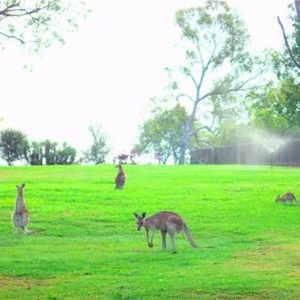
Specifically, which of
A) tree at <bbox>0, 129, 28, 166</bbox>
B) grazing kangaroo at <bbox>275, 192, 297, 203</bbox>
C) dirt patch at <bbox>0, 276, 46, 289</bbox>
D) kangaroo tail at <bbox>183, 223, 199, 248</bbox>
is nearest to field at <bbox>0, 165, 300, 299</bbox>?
dirt patch at <bbox>0, 276, 46, 289</bbox>

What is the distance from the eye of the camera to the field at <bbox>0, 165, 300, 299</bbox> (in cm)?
1240

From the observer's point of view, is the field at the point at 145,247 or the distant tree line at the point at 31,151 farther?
the distant tree line at the point at 31,151

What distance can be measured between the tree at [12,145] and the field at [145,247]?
35509 mm

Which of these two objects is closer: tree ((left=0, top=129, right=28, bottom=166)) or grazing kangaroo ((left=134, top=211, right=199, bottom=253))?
grazing kangaroo ((left=134, top=211, right=199, bottom=253))

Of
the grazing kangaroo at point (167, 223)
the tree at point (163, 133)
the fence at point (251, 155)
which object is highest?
the tree at point (163, 133)

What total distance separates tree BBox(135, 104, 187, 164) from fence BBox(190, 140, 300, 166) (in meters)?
5.21

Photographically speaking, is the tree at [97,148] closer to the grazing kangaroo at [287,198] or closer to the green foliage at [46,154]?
the green foliage at [46,154]

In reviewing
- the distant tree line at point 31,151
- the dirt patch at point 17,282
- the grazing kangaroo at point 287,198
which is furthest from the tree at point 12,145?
the dirt patch at point 17,282

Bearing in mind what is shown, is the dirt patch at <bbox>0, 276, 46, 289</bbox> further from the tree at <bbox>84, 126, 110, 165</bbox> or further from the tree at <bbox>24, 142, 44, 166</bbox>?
the tree at <bbox>84, 126, 110, 165</bbox>

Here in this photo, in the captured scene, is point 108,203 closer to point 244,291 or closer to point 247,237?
point 247,237

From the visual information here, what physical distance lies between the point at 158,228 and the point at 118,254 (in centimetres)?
101

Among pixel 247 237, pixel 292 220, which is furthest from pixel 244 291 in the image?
pixel 292 220

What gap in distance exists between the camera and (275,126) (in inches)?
3098

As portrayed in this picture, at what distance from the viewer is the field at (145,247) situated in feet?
40.7
